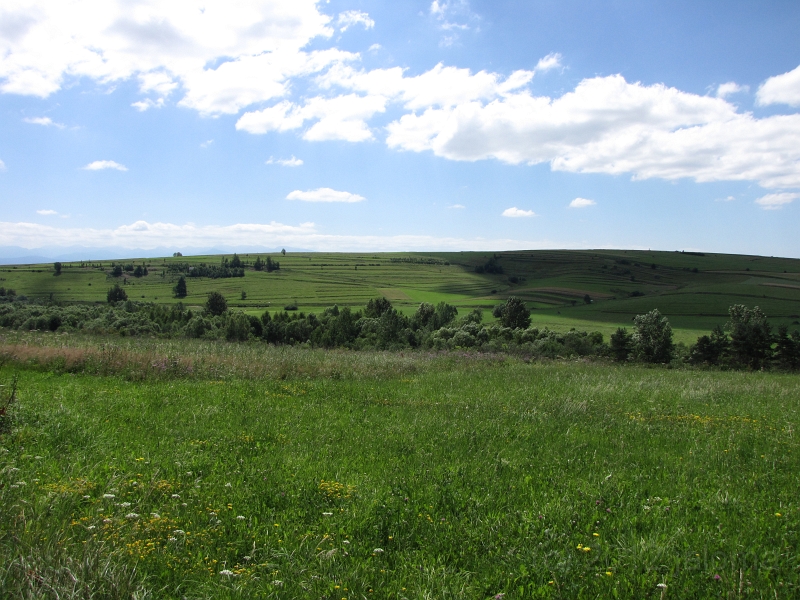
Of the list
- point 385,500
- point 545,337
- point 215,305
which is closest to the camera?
point 385,500

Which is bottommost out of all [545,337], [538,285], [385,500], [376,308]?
[376,308]

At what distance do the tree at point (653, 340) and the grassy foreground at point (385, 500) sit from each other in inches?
1463

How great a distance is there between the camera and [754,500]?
559 centimetres

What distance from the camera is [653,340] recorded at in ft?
148

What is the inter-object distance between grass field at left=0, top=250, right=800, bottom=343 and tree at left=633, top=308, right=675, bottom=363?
18205 mm

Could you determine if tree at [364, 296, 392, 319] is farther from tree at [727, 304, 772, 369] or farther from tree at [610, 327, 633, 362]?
tree at [727, 304, 772, 369]

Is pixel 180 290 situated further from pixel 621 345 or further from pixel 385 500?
pixel 385 500

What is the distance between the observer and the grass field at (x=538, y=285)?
283 ft

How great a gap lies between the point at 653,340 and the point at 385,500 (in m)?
46.5

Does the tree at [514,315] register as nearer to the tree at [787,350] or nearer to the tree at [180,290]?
the tree at [787,350]

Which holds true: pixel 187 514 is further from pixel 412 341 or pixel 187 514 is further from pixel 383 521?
pixel 412 341

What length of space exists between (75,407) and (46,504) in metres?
5.26

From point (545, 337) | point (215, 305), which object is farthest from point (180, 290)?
point (545, 337)

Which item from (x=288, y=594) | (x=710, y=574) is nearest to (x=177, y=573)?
(x=288, y=594)
